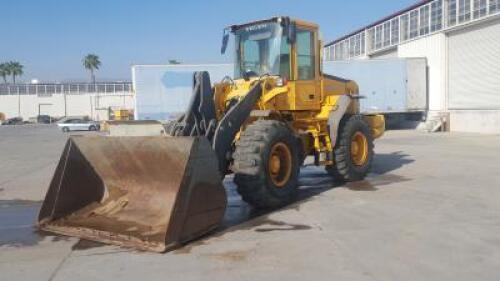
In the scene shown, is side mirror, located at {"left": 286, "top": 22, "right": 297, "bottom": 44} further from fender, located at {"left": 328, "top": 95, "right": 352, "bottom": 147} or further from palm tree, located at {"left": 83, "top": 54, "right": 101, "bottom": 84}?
palm tree, located at {"left": 83, "top": 54, "right": 101, "bottom": 84}

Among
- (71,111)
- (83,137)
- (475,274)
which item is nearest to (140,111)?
(83,137)

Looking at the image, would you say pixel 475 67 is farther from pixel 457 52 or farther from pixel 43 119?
pixel 43 119

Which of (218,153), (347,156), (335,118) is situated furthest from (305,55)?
(218,153)

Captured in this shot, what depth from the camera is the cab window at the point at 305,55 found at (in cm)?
974

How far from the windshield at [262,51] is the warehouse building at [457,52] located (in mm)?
17936

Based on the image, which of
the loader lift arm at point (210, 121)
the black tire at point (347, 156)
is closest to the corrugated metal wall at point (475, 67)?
the black tire at point (347, 156)

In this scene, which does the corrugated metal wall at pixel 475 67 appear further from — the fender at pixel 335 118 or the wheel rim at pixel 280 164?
the wheel rim at pixel 280 164

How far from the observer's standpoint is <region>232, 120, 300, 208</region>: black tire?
765 cm

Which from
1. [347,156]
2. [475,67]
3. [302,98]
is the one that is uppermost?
[475,67]

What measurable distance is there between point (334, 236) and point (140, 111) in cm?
2298

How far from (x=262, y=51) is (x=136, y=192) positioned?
3.75 m

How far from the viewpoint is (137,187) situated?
754 centimetres

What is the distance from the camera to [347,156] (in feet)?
34.5

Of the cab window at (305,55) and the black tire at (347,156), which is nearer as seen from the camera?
the cab window at (305,55)
